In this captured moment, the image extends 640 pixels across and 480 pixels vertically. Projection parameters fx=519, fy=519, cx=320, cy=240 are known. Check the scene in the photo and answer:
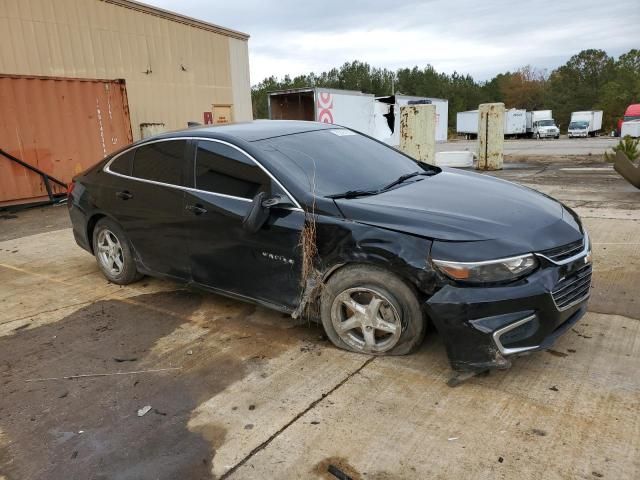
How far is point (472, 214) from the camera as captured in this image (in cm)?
321

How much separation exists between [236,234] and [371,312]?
1.19 meters

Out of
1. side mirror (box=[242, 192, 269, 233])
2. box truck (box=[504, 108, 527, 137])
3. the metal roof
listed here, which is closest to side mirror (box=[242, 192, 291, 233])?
side mirror (box=[242, 192, 269, 233])

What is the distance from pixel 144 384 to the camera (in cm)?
335

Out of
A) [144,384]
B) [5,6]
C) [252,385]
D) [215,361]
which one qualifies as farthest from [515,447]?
[5,6]

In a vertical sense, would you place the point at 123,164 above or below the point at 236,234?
above

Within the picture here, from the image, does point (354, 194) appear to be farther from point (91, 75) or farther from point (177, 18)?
point (177, 18)

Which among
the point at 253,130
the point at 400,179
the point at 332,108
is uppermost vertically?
the point at 332,108

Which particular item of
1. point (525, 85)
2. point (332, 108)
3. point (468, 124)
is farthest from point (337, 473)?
point (525, 85)

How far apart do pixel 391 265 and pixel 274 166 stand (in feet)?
Answer: 3.83

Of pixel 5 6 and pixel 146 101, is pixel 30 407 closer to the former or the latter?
pixel 5 6

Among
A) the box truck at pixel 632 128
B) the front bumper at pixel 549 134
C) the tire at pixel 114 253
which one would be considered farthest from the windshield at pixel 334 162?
the front bumper at pixel 549 134

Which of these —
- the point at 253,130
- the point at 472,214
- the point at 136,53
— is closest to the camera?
the point at 472,214

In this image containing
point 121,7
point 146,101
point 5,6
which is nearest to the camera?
point 5,6

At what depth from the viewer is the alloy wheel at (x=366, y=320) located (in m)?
3.29
